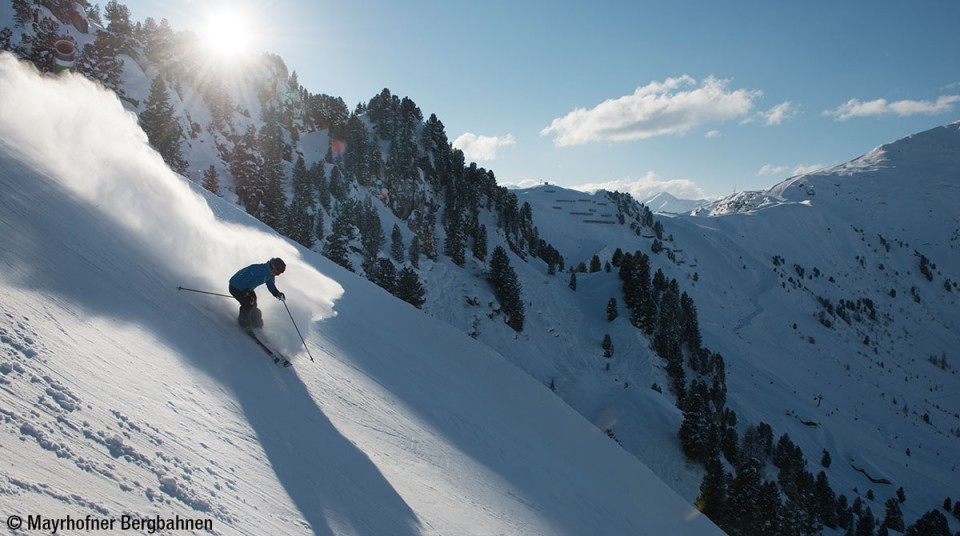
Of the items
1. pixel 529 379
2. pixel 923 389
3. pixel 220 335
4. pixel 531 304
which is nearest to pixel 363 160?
pixel 531 304

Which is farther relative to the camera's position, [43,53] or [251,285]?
[43,53]

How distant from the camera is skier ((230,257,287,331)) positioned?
35.1 ft

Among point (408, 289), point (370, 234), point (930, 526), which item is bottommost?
point (930, 526)

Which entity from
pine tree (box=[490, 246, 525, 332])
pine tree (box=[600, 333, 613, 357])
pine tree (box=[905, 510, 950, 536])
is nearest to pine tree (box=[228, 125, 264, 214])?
pine tree (box=[490, 246, 525, 332])

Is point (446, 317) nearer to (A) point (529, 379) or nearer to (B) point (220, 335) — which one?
(A) point (529, 379)

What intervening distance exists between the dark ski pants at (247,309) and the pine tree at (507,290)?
219ft

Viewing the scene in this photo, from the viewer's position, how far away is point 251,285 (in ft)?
35.2

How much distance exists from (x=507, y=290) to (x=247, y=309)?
69605 millimetres

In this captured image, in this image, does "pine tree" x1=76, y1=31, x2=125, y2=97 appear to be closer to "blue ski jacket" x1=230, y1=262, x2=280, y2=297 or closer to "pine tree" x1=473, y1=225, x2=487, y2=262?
"blue ski jacket" x1=230, y1=262, x2=280, y2=297

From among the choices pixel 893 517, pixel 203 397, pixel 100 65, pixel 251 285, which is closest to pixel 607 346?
pixel 893 517

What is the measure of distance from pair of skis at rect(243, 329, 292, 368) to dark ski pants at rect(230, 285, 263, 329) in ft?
0.62

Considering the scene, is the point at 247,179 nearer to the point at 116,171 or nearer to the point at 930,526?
the point at 116,171

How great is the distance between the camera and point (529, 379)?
75.2 feet

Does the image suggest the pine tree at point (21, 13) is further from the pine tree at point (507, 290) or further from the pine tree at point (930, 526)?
the pine tree at point (930, 526)
